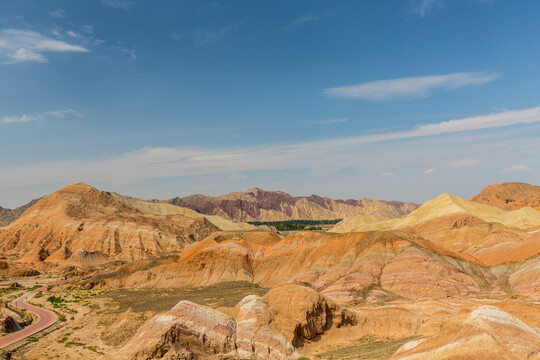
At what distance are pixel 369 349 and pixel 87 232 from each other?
4414 inches

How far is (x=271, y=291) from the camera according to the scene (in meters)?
42.1

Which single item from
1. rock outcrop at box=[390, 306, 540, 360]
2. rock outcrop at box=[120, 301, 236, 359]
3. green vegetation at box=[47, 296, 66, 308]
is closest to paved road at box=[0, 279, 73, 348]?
green vegetation at box=[47, 296, 66, 308]

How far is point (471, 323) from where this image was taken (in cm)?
2469

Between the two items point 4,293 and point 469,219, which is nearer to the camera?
point 4,293

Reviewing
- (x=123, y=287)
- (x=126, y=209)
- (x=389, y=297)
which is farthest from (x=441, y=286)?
(x=126, y=209)

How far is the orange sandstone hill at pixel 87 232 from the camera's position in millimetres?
118938

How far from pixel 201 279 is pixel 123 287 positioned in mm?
15839

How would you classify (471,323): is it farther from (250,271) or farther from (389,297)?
(250,271)

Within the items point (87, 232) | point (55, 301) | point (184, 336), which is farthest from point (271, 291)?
point (87, 232)

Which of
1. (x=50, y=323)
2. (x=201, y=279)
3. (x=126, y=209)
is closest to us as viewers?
(x=50, y=323)

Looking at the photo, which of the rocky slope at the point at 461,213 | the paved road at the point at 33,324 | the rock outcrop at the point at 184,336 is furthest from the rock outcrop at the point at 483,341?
the rocky slope at the point at 461,213

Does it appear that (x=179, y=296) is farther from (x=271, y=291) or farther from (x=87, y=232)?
(x=87, y=232)

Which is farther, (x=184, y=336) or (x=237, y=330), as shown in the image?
(x=237, y=330)

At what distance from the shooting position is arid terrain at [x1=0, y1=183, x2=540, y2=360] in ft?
107
